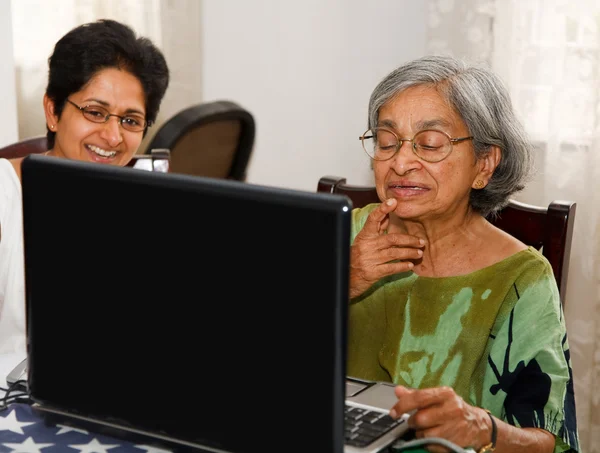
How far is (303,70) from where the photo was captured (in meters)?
3.42

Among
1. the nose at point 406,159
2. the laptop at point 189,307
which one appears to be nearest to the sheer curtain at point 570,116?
the nose at point 406,159

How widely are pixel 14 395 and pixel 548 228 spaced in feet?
3.12

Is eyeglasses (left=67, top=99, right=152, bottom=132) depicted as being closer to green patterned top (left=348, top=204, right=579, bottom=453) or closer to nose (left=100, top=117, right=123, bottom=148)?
nose (left=100, top=117, right=123, bottom=148)

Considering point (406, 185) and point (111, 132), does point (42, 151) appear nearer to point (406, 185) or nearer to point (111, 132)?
point (111, 132)

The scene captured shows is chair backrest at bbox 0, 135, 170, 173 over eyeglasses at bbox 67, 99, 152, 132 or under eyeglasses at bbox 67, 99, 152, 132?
under

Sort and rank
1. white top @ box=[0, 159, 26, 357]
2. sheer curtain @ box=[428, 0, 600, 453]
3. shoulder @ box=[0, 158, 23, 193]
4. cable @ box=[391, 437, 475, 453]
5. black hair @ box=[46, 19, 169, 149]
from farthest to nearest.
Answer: sheer curtain @ box=[428, 0, 600, 453] < black hair @ box=[46, 19, 169, 149] < shoulder @ box=[0, 158, 23, 193] < white top @ box=[0, 159, 26, 357] < cable @ box=[391, 437, 475, 453]

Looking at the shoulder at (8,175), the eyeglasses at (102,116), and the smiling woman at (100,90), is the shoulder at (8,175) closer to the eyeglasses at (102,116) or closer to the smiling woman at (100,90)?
the smiling woman at (100,90)

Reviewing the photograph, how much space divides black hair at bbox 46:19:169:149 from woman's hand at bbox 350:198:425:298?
705 mm

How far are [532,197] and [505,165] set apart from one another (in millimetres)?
1183

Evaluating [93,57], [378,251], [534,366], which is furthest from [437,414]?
[93,57]

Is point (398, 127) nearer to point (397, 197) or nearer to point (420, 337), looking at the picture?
point (397, 197)

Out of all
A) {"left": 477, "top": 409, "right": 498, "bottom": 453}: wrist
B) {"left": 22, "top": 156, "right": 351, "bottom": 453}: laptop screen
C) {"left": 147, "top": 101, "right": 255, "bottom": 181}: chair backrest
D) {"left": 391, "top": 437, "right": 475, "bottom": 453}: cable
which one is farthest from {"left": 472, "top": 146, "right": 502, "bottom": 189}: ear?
{"left": 147, "top": 101, "right": 255, "bottom": 181}: chair backrest

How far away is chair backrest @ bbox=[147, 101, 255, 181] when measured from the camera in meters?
2.66

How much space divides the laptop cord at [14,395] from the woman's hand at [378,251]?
22.7 inches
